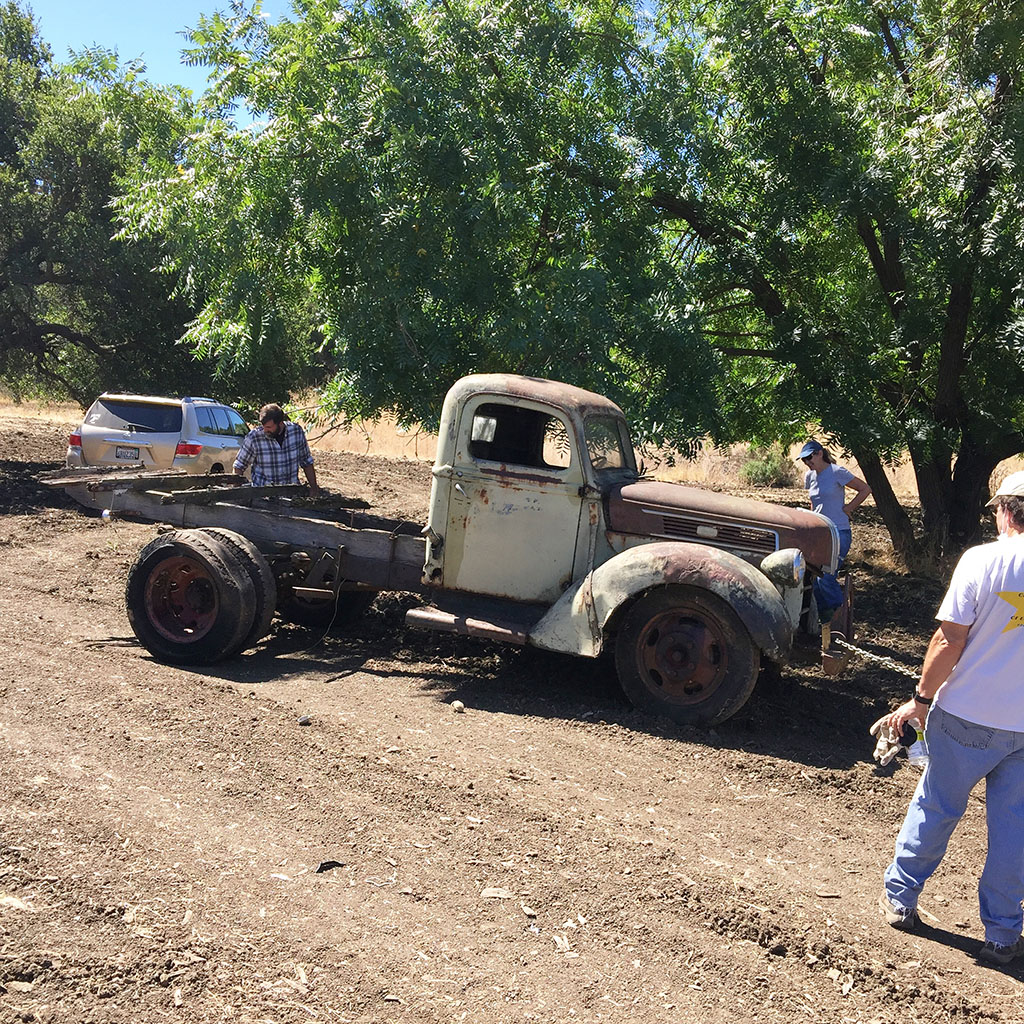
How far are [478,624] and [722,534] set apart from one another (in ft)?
5.67

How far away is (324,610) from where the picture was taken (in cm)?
877

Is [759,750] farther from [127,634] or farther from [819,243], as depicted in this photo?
[819,243]

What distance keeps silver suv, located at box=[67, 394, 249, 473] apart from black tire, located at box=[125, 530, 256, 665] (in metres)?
6.08

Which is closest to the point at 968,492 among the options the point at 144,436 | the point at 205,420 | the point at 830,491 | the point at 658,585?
the point at 830,491

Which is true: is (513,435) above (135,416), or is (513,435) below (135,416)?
above

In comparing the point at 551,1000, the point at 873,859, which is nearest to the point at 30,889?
the point at 551,1000

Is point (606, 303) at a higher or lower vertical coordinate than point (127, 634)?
higher

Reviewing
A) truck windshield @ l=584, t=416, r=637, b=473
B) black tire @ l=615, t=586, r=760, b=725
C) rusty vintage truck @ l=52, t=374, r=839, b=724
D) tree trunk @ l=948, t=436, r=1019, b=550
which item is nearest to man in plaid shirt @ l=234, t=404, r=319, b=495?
rusty vintage truck @ l=52, t=374, r=839, b=724

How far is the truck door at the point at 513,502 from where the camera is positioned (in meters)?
6.98

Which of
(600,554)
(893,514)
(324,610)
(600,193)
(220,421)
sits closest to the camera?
(600,554)

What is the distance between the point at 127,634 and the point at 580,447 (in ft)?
12.8

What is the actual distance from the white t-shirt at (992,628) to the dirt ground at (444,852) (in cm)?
96

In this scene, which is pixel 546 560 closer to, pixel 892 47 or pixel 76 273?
pixel 892 47

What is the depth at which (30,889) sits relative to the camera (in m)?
3.85
